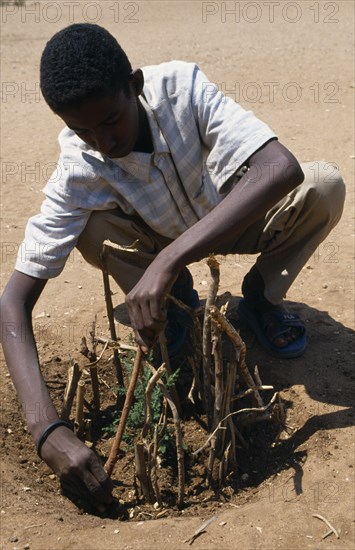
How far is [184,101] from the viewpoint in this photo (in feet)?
8.73

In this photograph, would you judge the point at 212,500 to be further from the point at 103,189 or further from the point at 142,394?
the point at 103,189

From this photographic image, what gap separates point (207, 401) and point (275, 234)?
0.71 m

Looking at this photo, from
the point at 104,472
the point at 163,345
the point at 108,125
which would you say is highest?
the point at 108,125

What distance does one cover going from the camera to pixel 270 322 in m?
3.15

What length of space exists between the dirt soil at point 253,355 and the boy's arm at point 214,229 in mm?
599

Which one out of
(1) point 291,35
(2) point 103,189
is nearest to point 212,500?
(2) point 103,189

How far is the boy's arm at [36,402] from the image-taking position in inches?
88.6

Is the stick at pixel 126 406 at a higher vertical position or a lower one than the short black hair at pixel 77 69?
lower

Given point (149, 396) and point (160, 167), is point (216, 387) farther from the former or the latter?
point (160, 167)

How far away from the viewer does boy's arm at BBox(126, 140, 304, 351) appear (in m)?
2.21

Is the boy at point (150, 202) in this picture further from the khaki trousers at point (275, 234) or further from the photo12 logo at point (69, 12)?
the photo12 logo at point (69, 12)

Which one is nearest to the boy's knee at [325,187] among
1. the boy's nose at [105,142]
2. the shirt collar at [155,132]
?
the shirt collar at [155,132]

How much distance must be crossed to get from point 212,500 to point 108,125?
119 cm

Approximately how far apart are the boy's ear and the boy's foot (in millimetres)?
947
